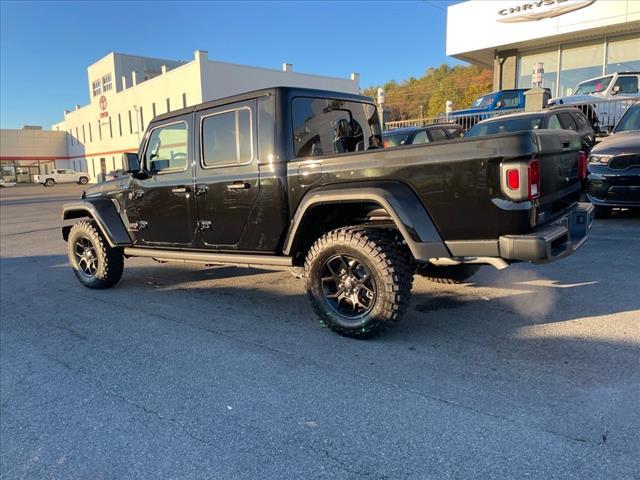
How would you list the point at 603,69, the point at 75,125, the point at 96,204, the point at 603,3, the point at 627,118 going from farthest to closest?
the point at 75,125
the point at 603,69
the point at 603,3
the point at 627,118
the point at 96,204

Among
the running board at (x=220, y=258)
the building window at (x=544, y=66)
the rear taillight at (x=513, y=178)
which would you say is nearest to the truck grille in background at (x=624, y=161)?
the rear taillight at (x=513, y=178)

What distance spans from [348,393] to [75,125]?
69.4 metres

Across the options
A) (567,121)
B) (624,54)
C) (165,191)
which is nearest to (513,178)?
(165,191)

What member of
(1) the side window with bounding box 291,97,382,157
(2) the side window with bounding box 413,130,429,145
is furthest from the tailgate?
(2) the side window with bounding box 413,130,429,145

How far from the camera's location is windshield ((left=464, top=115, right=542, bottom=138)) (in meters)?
9.17

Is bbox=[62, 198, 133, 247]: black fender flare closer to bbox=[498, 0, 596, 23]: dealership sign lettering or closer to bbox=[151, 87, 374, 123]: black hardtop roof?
bbox=[151, 87, 374, 123]: black hardtop roof

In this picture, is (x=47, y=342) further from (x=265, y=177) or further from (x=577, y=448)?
(x=577, y=448)

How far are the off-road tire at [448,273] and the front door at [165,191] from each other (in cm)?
258

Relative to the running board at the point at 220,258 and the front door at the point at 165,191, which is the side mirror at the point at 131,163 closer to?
the front door at the point at 165,191

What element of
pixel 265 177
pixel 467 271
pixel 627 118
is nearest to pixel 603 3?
pixel 627 118

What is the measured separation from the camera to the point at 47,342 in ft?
13.7

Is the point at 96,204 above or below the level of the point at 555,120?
below

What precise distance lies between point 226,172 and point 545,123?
7.13 m

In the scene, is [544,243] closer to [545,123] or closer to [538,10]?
[545,123]
